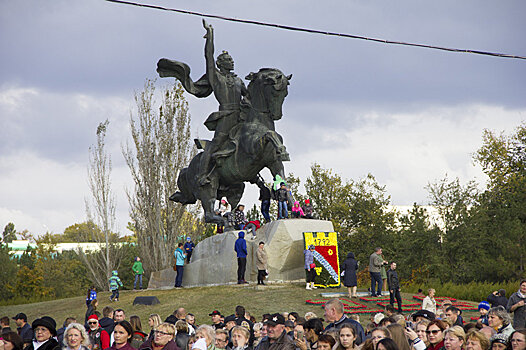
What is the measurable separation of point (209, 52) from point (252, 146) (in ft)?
12.7

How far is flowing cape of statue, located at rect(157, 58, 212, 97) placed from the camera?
25.0 meters

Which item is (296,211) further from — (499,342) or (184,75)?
(499,342)

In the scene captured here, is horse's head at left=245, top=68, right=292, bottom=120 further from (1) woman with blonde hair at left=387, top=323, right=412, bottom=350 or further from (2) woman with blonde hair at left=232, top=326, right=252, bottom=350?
(1) woman with blonde hair at left=387, top=323, right=412, bottom=350

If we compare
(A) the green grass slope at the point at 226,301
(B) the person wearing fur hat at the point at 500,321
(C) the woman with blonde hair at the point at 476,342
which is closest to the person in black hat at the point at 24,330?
(C) the woman with blonde hair at the point at 476,342

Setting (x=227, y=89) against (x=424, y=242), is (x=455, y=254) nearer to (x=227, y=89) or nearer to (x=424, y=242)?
(x=424, y=242)

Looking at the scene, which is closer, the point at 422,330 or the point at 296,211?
the point at 422,330

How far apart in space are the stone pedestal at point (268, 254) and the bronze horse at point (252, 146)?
1.39m

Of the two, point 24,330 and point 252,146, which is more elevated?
point 252,146

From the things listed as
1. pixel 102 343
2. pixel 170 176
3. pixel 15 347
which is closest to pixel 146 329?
pixel 102 343

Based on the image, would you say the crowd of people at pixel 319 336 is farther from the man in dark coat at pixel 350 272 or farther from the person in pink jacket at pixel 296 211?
the person in pink jacket at pixel 296 211

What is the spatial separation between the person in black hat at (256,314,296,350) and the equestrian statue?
14231 mm

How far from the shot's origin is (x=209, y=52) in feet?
79.0

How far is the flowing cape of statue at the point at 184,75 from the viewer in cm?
2505

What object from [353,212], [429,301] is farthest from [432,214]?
[429,301]
